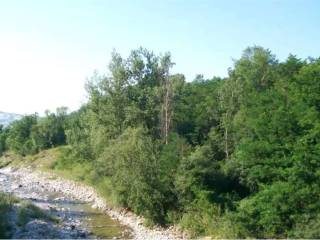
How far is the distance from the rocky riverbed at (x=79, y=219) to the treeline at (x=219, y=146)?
1.47 metres

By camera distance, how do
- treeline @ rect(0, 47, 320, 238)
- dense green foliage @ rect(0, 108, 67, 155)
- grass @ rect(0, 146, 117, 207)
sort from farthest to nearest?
dense green foliage @ rect(0, 108, 67, 155)
grass @ rect(0, 146, 117, 207)
treeline @ rect(0, 47, 320, 238)

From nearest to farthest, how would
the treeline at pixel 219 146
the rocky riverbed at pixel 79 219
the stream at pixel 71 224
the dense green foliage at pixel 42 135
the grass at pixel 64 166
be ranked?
the treeline at pixel 219 146
the stream at pixel 71 224
the rocky riverbed at pixel 79 219
the grass at pixel 64 166
the dense green foliage at pixel 42 135

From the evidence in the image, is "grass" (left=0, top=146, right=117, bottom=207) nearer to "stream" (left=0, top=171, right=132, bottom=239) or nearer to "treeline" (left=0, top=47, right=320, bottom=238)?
"treeline" (left=0, top=47, right=320, bottom=238)

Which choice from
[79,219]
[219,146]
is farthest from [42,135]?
[219,146]

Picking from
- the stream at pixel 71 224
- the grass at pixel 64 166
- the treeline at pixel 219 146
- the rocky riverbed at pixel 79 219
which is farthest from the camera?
the grass at pixel 64 166

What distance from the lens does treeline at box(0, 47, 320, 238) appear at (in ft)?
90.3

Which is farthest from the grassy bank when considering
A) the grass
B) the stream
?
the grass

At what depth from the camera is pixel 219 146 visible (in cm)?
4106

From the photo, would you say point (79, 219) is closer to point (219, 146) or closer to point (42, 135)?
point (219, 146)

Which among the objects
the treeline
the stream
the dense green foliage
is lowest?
the stream

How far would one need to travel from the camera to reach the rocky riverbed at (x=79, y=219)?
104 feet

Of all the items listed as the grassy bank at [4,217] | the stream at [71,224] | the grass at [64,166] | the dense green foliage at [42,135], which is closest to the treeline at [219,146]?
the grass at [64,166]

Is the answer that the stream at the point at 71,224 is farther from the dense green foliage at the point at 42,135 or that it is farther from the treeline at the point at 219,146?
the dense green foliage at the point at 42,135

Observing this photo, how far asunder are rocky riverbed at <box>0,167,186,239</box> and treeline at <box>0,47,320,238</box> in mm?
1466
